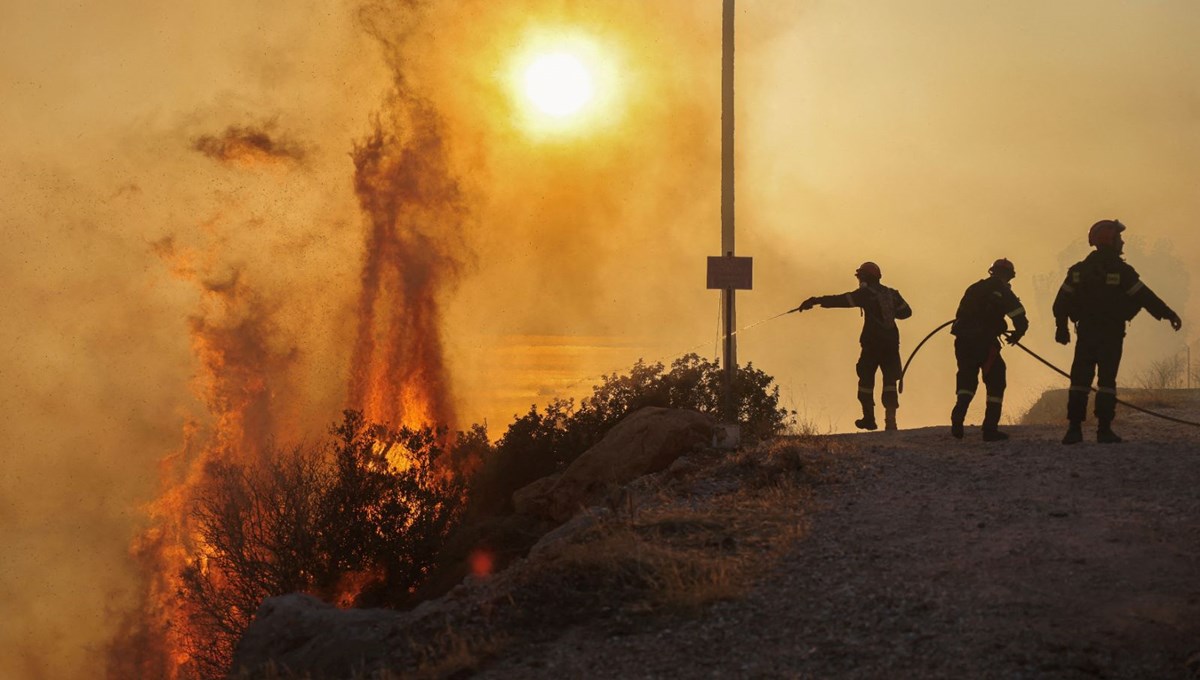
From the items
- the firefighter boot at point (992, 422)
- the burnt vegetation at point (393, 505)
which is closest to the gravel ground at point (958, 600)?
the firefighter boot at point (992, 422)

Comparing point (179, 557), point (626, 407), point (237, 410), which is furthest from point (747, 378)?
point (179, 557)

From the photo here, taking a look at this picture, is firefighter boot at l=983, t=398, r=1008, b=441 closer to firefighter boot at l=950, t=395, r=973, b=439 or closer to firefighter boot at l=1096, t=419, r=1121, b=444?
firefighter boot at l=950, t=395, r=973, b=439

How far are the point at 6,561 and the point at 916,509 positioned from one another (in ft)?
473

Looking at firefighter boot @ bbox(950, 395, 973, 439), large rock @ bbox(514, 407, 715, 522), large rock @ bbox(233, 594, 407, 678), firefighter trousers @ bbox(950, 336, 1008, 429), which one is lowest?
large rock @ bbox(233, 594, 407, 678)

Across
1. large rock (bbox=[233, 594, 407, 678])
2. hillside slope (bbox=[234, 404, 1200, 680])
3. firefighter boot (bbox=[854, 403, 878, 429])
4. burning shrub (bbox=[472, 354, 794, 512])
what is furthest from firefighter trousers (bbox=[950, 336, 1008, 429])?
large rock (bbox=[233, 594, 407, 678])

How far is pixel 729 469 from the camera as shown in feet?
49.6

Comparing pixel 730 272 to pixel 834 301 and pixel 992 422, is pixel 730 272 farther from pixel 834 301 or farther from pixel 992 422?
pixel 992 422

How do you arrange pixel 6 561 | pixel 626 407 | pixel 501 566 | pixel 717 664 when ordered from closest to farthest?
pixel 717 664 → pixel 501 566 → pixel 626 407 → pixel 6 561

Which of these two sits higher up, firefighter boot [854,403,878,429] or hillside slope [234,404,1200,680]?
firefighter boot [854,403,878,429]

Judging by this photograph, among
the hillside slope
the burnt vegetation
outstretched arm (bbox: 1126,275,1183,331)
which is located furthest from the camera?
the burnt vegetation

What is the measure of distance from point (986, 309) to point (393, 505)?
11210 millimetres

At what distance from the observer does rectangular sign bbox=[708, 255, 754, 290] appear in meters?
17.2

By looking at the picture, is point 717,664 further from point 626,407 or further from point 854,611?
point 626,407

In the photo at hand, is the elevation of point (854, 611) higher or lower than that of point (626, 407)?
lower
